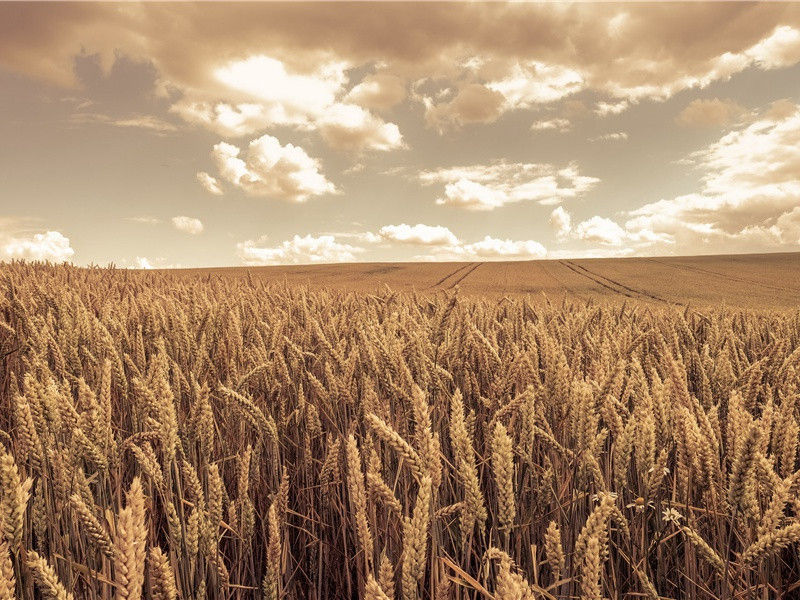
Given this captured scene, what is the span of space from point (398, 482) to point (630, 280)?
28681 mm

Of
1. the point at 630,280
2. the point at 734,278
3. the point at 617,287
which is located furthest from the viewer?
the point at 734,278

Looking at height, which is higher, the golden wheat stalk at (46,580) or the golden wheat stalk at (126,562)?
the golden wheat stalk at (126,562)

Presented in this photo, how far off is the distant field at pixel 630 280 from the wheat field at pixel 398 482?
12.5 meters

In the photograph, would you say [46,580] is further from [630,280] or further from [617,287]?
[630,280]

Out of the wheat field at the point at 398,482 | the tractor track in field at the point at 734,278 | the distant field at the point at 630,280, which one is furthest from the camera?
the tractor track in field at the point at 734,278

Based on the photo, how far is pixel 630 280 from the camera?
2755 cm

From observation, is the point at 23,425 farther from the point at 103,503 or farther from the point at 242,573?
the point at 242,573

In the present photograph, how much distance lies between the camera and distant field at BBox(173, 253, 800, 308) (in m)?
19.5

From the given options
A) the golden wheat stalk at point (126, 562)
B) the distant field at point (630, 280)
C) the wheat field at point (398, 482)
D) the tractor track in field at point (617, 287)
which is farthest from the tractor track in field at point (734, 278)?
the golden wheat stalk at point (126, 562)

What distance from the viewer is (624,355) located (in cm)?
248

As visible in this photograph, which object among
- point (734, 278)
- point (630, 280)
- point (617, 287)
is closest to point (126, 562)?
point (617, 287)

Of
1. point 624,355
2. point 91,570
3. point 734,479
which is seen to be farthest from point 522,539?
point 624,355

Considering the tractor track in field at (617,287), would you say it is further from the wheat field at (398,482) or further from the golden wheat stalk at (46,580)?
the golden wheat stalk at (46,580)

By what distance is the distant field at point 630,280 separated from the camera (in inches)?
766
